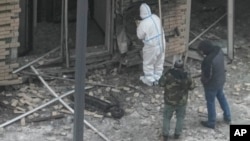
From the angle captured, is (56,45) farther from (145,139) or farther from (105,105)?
(145,139)

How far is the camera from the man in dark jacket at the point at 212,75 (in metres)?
12.1

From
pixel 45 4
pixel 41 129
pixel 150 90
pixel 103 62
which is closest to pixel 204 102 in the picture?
pixel 150 90

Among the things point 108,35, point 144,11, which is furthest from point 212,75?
point 108,35

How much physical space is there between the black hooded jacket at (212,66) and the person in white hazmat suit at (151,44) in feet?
4.45

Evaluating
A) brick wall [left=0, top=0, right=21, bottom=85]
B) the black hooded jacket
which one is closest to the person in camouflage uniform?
the black hooded jacket

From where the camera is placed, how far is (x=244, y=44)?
1587cm

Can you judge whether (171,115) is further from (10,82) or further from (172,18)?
(10,82)

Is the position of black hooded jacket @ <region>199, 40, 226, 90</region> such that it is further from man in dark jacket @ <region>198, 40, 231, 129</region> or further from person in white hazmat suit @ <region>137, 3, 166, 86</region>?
person in white hazmat suit @ <region>137, 3, 166, 86</region>

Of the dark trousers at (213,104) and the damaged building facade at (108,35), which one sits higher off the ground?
the damaged building facade at (108,35)

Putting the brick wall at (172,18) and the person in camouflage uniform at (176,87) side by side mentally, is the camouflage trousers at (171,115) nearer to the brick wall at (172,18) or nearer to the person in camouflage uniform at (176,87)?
the person in camouflage uniform at (176,87)

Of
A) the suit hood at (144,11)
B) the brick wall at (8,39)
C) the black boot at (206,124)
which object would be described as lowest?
the black boot at (206,124)

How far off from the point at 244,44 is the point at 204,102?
287 cm

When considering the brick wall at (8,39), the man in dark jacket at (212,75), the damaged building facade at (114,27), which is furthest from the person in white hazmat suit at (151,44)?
the brick wall at (8,39)

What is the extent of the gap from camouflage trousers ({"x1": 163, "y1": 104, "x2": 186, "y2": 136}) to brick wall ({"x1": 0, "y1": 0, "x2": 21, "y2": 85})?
9.21 ft
